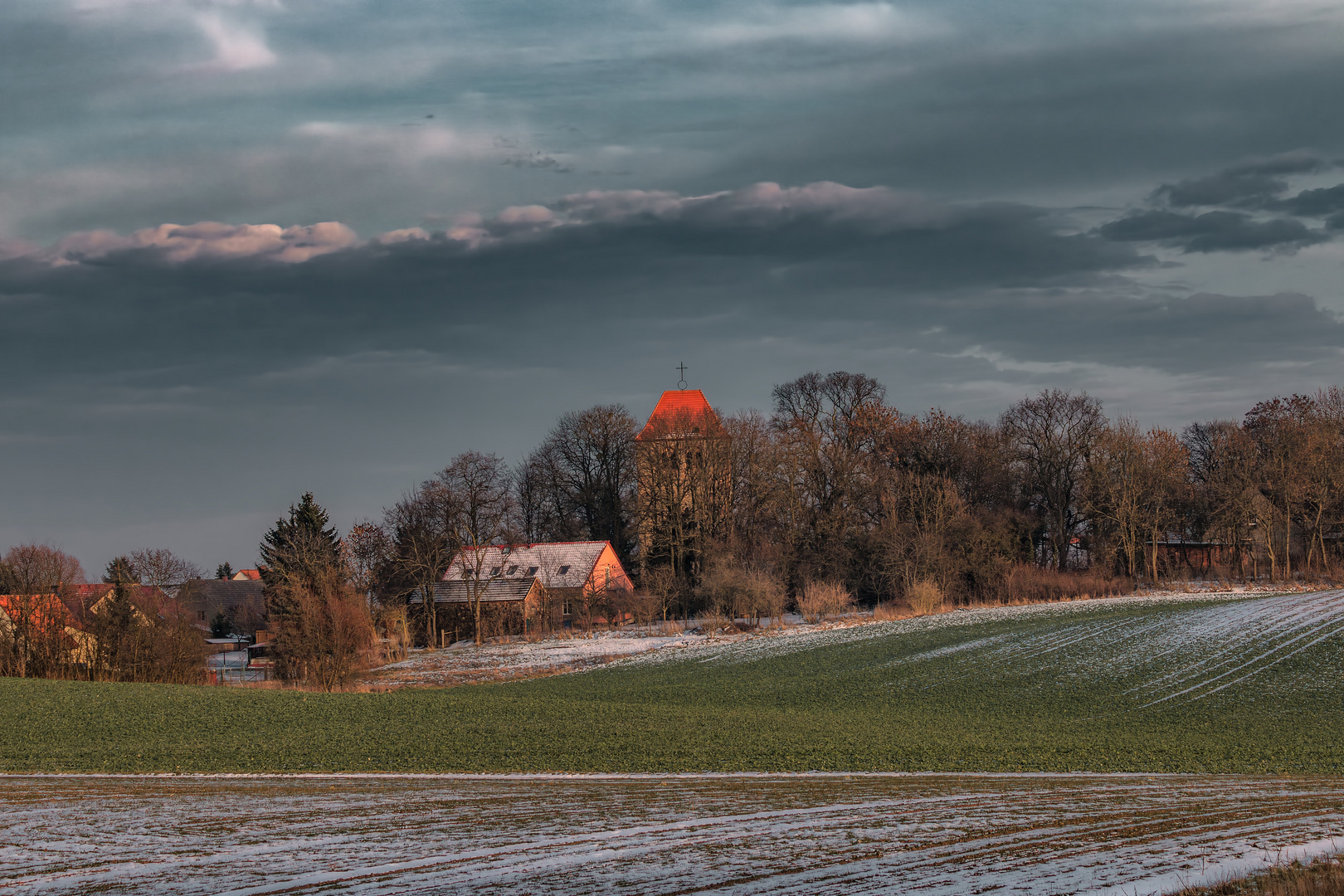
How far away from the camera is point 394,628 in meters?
61.4

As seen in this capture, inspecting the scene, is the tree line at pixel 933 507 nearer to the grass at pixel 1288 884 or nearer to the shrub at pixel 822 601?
the shrub at pixel 822 601

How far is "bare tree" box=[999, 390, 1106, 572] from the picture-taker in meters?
64.2

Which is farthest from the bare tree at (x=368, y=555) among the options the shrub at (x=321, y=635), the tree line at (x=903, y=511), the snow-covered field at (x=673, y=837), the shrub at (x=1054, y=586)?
the snow-covered field at (x=673, y=837)

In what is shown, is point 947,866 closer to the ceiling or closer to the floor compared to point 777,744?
closer to the ceiling

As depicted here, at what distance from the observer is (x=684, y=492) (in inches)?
2630

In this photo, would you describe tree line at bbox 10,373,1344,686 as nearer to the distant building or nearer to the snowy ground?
the snowy ground

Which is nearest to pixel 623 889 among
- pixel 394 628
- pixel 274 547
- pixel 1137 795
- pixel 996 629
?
pixel 1137 795

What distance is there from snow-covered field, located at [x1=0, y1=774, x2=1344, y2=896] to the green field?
4.42 m

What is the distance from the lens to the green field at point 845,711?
746 inches

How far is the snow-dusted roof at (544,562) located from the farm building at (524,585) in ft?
0.18

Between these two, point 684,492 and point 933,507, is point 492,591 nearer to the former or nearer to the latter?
point 684,492

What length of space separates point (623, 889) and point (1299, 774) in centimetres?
1317

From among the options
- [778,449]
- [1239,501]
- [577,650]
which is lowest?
[577,650]

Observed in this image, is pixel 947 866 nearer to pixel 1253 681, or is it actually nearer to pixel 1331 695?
pixel 1331 695
